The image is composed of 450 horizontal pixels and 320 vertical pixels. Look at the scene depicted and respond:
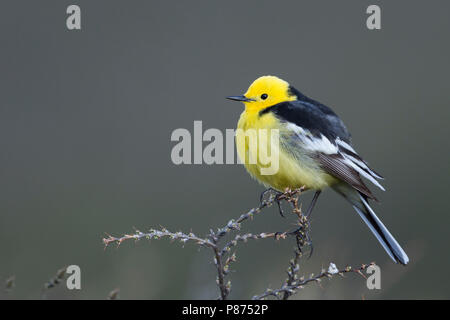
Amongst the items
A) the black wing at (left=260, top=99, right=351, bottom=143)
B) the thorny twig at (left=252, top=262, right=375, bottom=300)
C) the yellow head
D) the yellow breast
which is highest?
the yellow head

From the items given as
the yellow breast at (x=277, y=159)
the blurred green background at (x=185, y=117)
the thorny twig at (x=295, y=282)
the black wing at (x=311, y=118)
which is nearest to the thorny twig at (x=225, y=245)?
the thorny twig at (x=295, y=282)

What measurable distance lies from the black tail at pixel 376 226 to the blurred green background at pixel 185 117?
479 mm

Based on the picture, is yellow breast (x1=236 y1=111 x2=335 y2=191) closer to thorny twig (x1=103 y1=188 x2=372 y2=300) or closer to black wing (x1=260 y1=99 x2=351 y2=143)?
black wing (x1=260 y1=99 x2=351 y2=143)

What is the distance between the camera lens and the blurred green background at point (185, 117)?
7191 mm

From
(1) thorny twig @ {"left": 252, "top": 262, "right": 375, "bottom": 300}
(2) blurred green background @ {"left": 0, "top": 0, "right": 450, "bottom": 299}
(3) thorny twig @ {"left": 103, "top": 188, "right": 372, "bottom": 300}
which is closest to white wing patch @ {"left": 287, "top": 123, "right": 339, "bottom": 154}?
(2) blurred green background @ {"left": 0, "top": 0, "right": 450, "bottom": 299}

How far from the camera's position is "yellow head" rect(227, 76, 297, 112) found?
5266 millimetres

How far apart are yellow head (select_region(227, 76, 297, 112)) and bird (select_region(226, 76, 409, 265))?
0.11 meters

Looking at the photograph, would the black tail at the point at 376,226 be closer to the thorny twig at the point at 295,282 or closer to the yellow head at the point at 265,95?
the yellow head at the point at 265,95

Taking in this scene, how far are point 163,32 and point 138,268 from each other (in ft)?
24.4

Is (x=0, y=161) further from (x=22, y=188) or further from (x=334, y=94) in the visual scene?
(x=334, y=94)

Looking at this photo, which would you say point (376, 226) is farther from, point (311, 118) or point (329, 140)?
point (311, 118)

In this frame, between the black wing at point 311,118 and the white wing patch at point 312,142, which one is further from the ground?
the black wing at point 311,118

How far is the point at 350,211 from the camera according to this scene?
8117 mm

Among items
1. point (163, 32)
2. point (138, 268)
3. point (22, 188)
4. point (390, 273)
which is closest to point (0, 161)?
point (22, 188)
